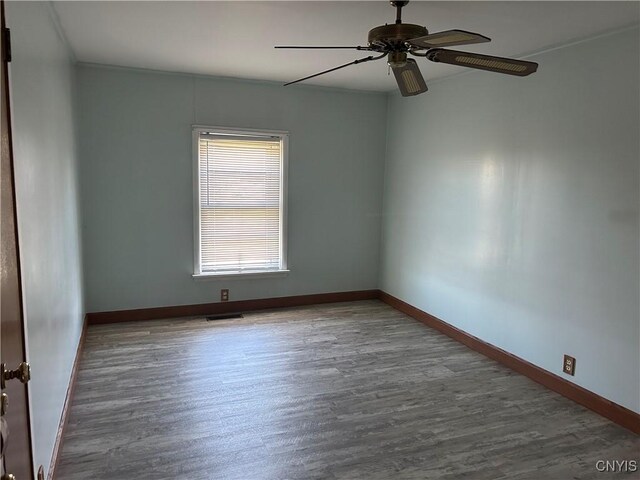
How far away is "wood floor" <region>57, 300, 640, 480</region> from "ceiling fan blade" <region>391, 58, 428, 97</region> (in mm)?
1967

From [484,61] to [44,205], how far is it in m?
2.21

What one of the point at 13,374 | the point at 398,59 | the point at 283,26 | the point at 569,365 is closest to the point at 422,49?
the point at 398,59

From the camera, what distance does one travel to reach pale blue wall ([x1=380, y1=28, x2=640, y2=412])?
109 inches

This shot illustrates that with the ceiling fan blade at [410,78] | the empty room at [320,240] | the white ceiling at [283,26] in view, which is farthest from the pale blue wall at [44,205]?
the ceiling fan blade at [410,78]

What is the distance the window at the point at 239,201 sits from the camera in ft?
14.9

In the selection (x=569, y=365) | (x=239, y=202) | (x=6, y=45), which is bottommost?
(x=569, y=365)

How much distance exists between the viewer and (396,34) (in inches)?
85.4

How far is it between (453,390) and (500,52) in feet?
8.17

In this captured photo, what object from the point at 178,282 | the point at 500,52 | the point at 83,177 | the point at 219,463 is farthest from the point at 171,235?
the point at 500,52

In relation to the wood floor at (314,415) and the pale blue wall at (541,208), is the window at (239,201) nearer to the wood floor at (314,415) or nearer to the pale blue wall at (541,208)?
the wood floor at (314,415)

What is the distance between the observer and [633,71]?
268 centimetres

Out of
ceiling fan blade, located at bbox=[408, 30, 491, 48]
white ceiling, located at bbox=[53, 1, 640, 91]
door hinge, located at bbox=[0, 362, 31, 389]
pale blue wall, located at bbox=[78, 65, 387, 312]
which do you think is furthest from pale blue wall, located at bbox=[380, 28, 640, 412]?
door hinge, located at bbox=[0, 362, 31, 389]

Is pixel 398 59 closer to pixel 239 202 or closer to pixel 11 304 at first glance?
pixel 11 304

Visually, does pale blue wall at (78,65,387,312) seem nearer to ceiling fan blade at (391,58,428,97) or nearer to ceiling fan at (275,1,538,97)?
ceiling fan blade at (391,58,428,97)
